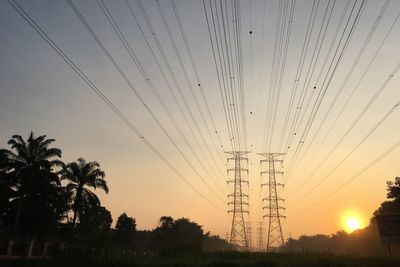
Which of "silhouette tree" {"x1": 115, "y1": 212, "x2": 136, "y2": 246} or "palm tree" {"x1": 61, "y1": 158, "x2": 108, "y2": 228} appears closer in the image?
"palm tree" {"x1": 61, "y1": 158, "x2": 108, "y2": 228}

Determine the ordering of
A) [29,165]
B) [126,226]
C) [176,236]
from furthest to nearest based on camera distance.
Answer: [176,236] < [126,226] < [29,165]

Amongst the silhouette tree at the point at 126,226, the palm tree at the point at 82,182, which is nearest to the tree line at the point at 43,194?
the palm tree at the point at 82,182

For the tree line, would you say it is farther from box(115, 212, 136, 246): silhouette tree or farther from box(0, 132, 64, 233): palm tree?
box(115, 212, 136, 246): silhouette tree

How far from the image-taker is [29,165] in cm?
4381

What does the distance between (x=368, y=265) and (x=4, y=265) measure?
24488mm

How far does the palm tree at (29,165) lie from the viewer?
42.9 meters

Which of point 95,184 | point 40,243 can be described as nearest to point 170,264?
point 40,243

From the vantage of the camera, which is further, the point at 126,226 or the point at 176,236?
the point at 176,236

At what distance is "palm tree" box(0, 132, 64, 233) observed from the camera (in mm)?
42906

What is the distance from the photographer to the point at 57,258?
915 inches

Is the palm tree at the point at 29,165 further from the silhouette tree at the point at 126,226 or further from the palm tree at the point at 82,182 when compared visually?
the silhouette tree at the point at 126,226

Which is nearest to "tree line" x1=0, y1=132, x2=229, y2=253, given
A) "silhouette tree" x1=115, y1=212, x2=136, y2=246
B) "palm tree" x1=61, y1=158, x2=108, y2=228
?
"palm tree" x1=61, y1=158, x2=108, y2=228

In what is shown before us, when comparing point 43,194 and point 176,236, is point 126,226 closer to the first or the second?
point 176,236

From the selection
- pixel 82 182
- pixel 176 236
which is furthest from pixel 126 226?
pixel 82 182
